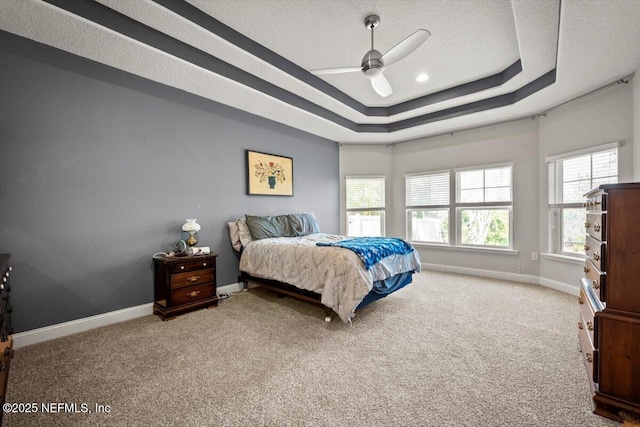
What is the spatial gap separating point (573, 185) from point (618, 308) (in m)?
3.01

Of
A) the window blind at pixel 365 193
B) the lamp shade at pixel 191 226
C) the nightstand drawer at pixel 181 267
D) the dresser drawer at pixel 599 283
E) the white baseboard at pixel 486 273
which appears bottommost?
the white baseboard at pixel 486 273

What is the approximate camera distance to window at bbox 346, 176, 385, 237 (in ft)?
18.5

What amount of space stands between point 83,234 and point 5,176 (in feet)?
2.36

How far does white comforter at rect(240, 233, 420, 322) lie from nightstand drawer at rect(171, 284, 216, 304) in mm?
578

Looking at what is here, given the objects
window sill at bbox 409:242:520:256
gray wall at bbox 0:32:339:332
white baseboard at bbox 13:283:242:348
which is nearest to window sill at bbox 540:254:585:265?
window sill at bbox 409:242:520:256

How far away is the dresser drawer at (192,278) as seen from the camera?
288 cm

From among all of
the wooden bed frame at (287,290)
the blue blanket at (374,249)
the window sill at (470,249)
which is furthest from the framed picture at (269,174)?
the window sill at (470,249)

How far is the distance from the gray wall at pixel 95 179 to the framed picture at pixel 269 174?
0.38 metres

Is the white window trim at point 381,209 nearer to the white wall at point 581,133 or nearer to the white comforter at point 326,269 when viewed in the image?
the white comforter at point 326,269

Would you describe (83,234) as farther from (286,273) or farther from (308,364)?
(308,364)

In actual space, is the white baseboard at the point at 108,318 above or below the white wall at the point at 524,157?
below

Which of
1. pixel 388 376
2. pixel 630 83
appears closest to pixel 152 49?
pixel 388 376

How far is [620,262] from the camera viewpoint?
1.43 m

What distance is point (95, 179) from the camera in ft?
8.71
